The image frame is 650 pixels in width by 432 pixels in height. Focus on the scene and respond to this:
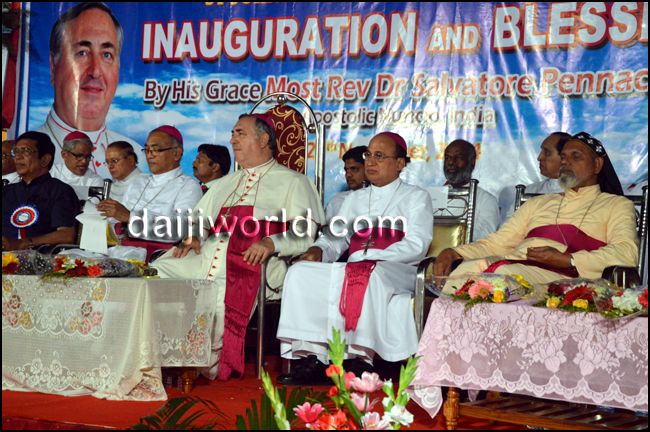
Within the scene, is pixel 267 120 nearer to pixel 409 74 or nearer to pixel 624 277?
pixel 409 74

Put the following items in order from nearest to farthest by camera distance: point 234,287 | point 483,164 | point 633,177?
1. point 234,287
2. point 633,177
3. point 483,164

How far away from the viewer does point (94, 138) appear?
387 inches

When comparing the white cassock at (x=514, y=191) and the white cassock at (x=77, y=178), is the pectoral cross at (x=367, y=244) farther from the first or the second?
the white cassock at (x=77, y=178)

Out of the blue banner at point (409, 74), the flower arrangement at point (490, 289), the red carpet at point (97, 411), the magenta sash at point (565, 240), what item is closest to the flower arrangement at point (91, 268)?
the red carpet at point (97, 411)

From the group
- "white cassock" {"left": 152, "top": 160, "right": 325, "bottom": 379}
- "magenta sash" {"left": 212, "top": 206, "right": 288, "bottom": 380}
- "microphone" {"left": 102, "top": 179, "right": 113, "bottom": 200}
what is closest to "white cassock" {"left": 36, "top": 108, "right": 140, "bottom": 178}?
"microphone" {"left": 102, "top": 179, "right": 113, "bottom": 200}

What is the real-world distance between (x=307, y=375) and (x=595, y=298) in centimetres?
219

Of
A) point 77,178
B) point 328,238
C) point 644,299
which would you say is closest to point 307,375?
point 328,238

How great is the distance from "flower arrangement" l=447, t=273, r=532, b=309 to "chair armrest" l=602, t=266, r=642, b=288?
0.49 m

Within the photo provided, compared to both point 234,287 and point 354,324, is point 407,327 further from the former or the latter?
point 234,287

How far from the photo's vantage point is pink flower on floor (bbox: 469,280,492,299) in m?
4.93

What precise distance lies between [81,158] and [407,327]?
4704 millimetres

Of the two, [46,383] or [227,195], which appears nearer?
[46,383]

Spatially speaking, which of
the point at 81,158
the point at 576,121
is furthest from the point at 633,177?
the point at 81,158

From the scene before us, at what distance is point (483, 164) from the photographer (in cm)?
811
